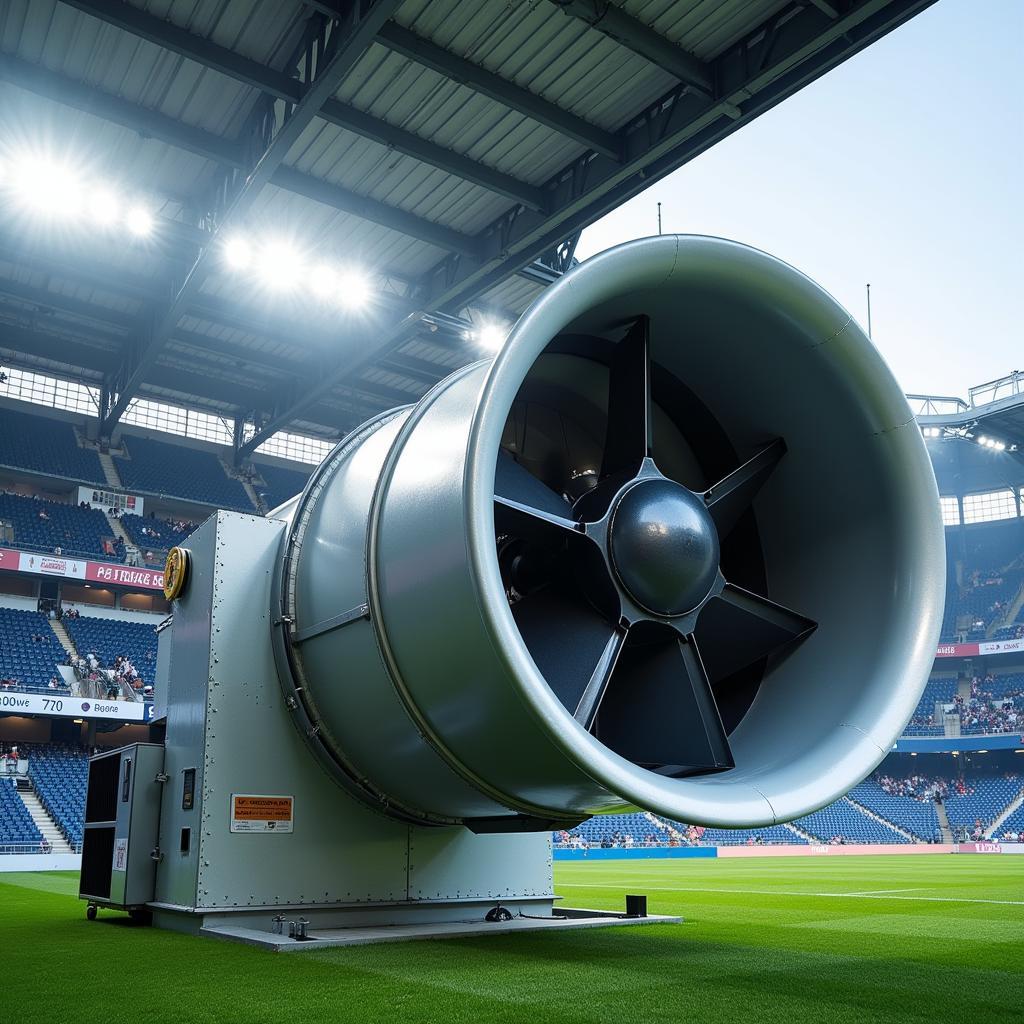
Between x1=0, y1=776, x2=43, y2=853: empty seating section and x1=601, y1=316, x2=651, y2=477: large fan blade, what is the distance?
22.7 metres

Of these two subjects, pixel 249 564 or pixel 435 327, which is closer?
pixel 249 564

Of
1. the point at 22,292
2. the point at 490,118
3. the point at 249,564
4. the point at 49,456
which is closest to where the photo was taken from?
the point at 249,564

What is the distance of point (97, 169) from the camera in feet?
57.0

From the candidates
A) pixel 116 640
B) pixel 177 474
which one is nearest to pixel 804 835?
pixel 116 640

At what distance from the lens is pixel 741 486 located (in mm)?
5543

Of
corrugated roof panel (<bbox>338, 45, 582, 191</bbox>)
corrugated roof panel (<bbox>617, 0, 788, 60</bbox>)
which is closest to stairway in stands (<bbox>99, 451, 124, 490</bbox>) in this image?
corrugated roof panel (<bbox>338, 45, 582, 191</bbox>)

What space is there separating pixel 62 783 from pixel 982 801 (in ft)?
118

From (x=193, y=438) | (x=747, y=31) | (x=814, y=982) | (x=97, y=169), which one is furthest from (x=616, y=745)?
(x=193, y=438)

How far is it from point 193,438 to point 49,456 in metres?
6.05

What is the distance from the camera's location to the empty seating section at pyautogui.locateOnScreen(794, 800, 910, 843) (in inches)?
1572

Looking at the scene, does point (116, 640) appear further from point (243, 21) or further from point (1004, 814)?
point (1004, 814)

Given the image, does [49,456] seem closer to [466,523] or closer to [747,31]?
[747,31]

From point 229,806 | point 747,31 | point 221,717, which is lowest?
point 229,806

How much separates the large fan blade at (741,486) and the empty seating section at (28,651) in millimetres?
26435
